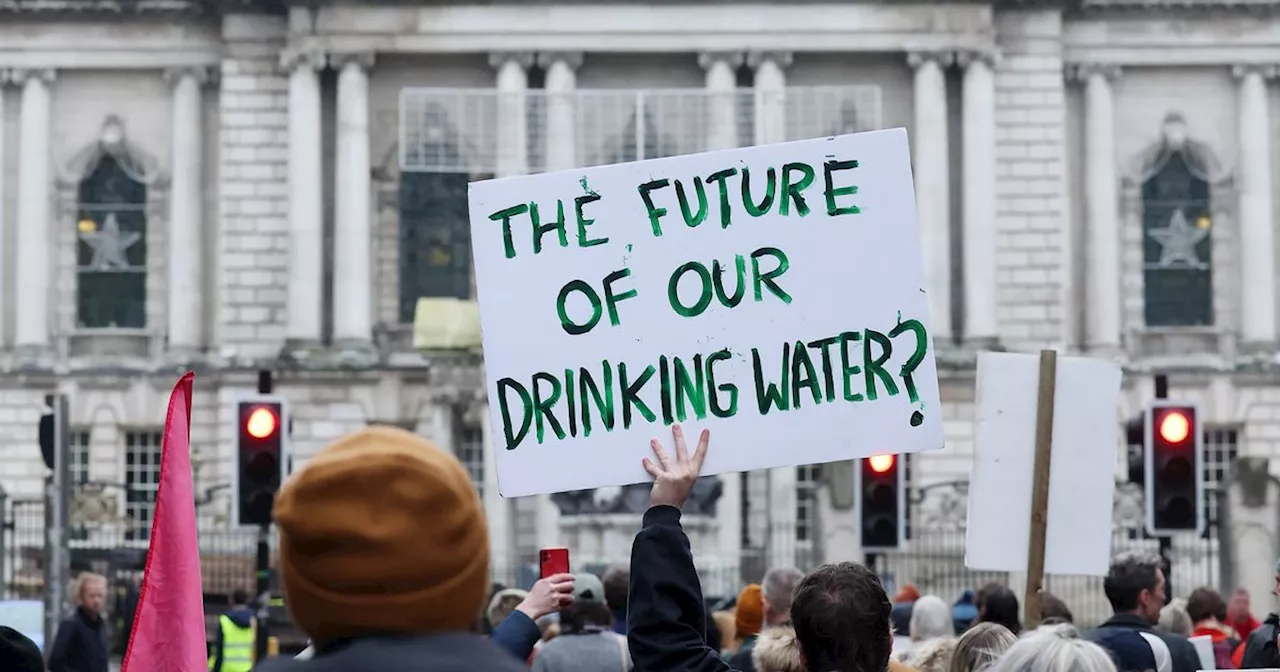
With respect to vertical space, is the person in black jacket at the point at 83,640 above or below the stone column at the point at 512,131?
below

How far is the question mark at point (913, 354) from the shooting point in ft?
27.0

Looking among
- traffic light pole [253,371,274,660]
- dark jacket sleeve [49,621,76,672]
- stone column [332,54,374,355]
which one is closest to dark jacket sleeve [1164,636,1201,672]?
Result: dark jacket sleeve [49,621,76,672]

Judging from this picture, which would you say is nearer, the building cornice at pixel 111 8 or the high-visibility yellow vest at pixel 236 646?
the high-visibility yellow vest at pixel 236 646

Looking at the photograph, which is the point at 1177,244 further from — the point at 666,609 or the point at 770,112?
the point at 666,609

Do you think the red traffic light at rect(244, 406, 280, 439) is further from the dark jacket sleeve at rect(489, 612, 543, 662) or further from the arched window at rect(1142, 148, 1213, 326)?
the arched window at rect(1142, 148, 1213, 326)

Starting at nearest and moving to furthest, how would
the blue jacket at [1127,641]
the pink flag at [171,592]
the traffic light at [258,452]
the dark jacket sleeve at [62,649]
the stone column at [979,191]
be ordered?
1. the pink flag at [171,592]
2. the blue jacket at [1127,641]
3. the dark jacket sleeve at [62,649]
4. the traffic light at [258,452]
5. the stone column at [979,191]

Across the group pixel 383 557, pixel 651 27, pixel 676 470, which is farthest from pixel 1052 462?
pixel 651 27

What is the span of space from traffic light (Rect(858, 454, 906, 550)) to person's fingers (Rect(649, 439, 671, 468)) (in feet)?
53.5

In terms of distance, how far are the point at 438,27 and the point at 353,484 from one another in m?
45.9

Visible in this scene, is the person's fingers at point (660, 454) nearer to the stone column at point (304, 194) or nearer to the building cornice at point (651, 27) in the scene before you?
the stone column at point (304, 194)

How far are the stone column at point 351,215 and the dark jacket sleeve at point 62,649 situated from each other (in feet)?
107

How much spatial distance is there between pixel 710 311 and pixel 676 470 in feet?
2.78

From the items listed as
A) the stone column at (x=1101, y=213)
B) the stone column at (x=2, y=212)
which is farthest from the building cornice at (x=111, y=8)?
the stone column at (x=1101, y=213)

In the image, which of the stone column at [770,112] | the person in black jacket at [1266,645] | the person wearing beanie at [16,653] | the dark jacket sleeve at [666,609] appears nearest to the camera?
the dark jacket sleeve at [666,609]
